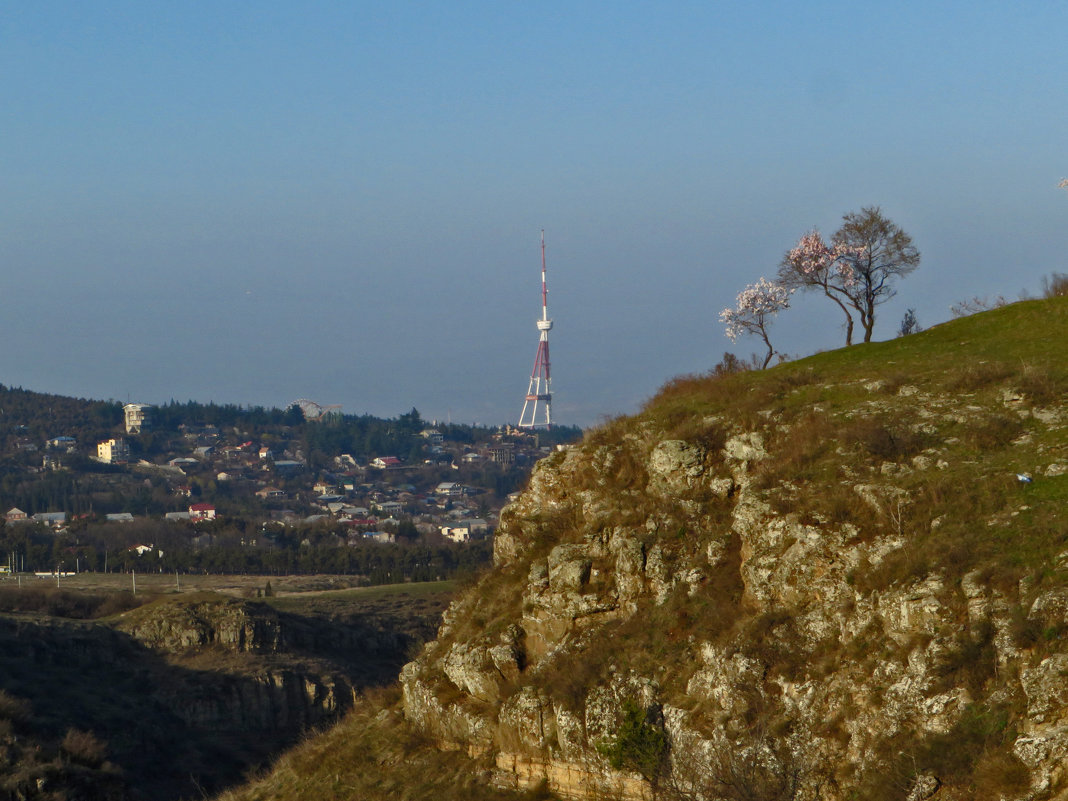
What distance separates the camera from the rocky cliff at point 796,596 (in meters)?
24.5

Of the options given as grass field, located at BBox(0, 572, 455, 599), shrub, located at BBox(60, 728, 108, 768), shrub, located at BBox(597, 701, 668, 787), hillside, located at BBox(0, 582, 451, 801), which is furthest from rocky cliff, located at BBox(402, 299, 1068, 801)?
grass field, located at BBox(0, 572, 455, 599)

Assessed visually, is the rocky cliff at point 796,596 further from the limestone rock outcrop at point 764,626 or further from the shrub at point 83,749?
the shrub at point 83,749

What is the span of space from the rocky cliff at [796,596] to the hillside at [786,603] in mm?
67

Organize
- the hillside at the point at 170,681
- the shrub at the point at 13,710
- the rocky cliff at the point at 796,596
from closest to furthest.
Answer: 1. the rocky cliff at the point at 796,596
2. the hillside at the point at 170,681
3. the shrub at the point at 13,710

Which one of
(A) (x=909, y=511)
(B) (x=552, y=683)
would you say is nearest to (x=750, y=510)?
(A) (x=909, y=511)

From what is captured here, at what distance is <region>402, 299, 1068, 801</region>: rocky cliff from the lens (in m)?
24.5

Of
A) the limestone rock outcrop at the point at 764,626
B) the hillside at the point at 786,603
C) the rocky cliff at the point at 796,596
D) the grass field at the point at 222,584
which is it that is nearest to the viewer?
the limestone rock outcrop at the point at 764,626

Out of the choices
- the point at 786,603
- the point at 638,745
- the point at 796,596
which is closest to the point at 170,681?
the point at 638,745

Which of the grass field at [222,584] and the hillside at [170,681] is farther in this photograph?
the grass field at [222,584]

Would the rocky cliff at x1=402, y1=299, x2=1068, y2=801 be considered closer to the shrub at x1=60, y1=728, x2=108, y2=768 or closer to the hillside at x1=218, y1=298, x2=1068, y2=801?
the hillside at x1=218, y1=298, x2=1068, y2=801

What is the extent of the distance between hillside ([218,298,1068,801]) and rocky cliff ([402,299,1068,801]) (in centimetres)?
7

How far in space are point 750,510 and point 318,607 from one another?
110 m

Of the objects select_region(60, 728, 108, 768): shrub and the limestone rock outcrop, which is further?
select_region(60, 728, 108, 768): shrub

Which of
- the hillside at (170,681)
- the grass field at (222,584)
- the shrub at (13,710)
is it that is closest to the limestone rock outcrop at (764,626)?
the hillside at (170,681)
